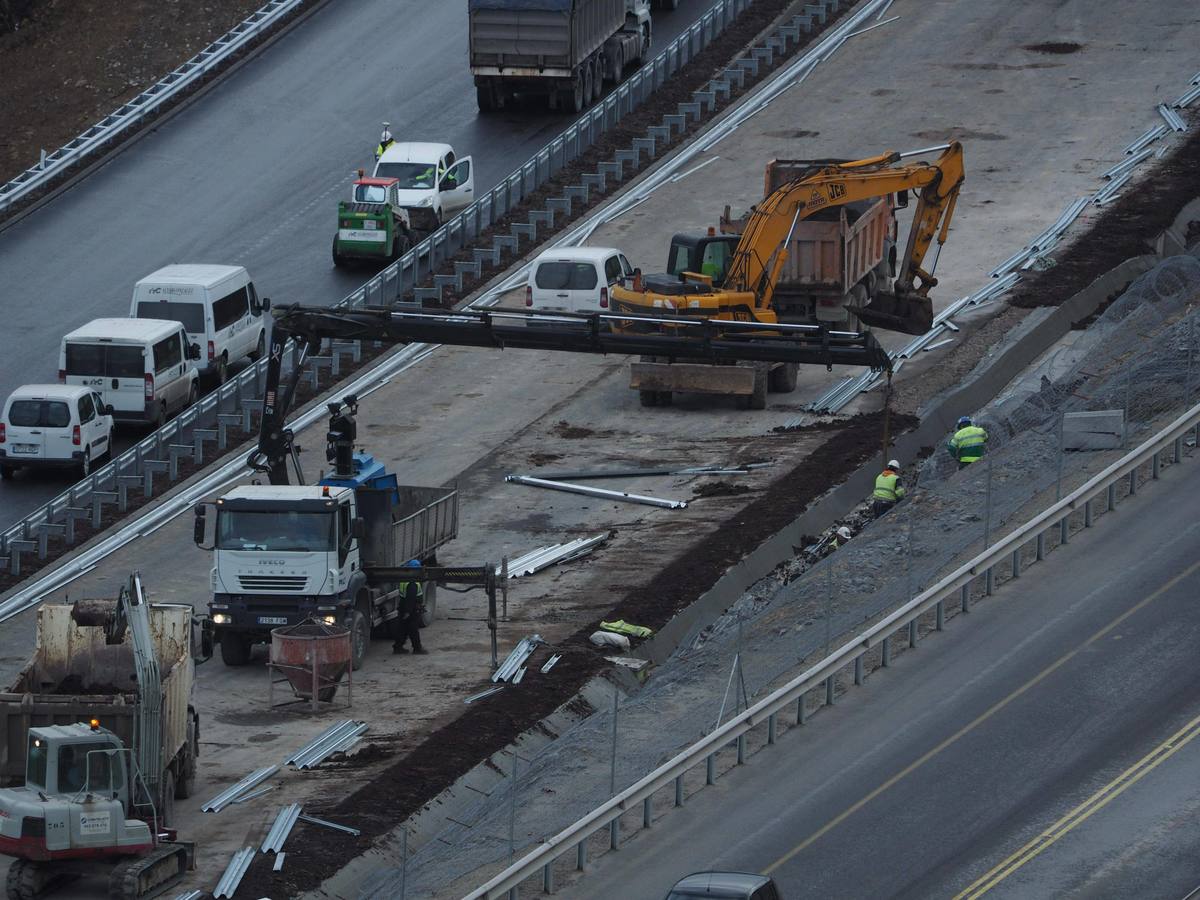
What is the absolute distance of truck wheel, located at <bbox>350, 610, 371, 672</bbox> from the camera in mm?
33062

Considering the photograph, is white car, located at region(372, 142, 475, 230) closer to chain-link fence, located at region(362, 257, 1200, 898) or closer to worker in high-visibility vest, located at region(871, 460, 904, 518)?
chain-link fence, located at region(362, 257, 1200, 898)

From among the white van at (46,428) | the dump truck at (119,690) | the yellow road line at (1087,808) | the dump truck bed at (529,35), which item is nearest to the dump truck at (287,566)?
the dump truck at (119,690)

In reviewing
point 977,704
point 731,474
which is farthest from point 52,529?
point 977,704

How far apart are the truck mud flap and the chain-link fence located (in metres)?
4.52

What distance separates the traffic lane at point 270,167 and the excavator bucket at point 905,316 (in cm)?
1196

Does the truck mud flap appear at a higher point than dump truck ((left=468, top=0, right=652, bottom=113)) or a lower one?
lower

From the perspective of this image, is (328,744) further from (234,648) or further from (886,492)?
(886,492)

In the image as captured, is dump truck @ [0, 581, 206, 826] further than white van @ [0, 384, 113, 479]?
No

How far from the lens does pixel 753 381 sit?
44.1 metres

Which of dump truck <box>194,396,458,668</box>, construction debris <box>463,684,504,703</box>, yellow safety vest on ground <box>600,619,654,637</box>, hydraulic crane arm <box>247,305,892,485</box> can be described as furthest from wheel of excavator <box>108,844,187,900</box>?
hydraulic crane arm <box>247,305,892,485</box>

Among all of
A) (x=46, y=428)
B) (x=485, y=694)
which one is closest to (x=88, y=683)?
(x=485, y=694)

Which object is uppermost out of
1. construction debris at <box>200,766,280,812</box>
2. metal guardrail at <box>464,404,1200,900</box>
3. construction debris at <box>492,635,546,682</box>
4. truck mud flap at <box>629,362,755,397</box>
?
metal guardrail at <box>464,404,1200,900</box>

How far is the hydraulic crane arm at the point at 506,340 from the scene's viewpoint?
119 ft

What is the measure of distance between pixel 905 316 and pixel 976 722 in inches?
611
